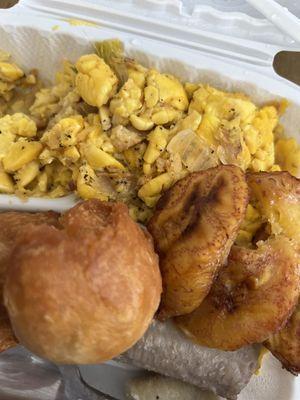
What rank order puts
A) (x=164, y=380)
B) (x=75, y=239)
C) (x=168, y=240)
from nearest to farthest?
(x=75, y=239)
(x=168, y=240)
(x=164, y=380)

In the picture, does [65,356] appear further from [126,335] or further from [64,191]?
[64,191]

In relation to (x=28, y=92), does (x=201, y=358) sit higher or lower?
lower

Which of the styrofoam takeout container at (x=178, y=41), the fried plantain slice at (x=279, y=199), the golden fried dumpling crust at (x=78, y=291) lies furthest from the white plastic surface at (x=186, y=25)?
the golden fried dumpling crust at (x=78, y=291)

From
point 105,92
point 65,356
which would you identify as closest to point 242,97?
point 105,92

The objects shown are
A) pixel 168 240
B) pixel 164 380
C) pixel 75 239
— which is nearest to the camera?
pixel 75 239

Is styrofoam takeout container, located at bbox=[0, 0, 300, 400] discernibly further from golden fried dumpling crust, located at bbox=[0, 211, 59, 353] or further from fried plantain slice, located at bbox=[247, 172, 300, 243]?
golden fried dumpling crust, located at bbox=[0, 211, 59, 353]

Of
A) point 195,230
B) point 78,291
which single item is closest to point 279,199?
point 195,230

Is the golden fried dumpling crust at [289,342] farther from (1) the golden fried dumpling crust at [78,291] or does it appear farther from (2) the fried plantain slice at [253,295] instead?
(1) the golden fried dumpling crust at [78,291]

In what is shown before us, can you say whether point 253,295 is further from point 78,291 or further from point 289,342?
point 78,291
